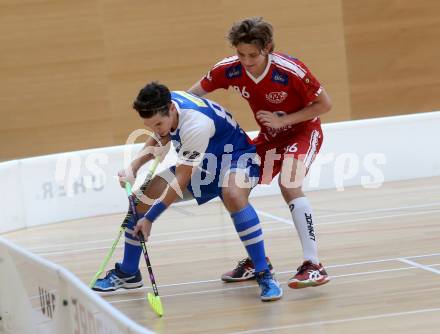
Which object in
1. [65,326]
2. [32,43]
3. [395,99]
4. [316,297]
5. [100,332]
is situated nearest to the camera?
[100,332]

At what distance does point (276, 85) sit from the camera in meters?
4.02

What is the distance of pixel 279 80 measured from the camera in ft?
13.1

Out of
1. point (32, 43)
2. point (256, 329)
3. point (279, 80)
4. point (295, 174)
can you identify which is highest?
point (32, 43)

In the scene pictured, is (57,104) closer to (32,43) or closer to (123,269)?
(32,43)

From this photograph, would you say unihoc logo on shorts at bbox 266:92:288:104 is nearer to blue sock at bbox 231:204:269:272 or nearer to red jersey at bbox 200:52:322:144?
red jersey at bbox 200:52:322:144

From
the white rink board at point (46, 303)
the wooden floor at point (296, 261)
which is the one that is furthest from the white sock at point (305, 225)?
the white rink board at point (46, 303)

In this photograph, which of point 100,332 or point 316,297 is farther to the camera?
point 316,297

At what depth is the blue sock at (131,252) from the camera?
4129mm

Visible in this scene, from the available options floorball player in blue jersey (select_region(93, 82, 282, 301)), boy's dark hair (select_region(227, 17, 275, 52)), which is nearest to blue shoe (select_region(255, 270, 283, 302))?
floorball player in blue jersey (select_region(93, 82, 282, 301))

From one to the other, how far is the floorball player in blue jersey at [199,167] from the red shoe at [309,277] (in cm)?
9

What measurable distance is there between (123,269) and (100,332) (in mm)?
1888

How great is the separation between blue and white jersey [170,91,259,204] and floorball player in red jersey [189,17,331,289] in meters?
0.13

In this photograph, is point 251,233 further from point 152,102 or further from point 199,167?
point 152,102

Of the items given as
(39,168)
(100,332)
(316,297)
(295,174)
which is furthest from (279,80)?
(39,168)
